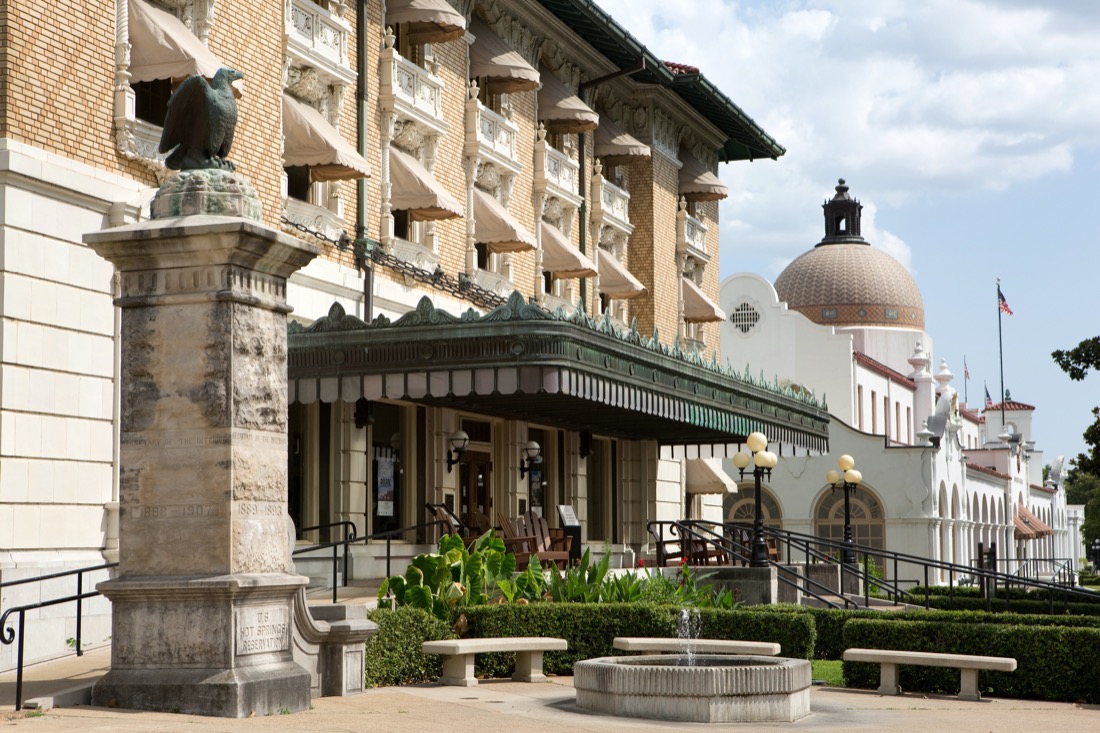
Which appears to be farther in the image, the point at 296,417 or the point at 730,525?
the point at 730,525

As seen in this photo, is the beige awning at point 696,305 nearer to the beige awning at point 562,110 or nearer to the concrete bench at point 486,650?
the beige awning at point 562,110

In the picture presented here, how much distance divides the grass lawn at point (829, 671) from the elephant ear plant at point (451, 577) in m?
4.08

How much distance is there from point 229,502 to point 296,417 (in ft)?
40.5

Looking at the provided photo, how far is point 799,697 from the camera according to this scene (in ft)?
47.0

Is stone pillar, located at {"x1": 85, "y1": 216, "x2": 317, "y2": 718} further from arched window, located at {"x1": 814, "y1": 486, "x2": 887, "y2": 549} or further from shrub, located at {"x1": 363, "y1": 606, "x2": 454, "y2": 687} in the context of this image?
arched window, located at {"x1": 814, "y1": 486, "x2": 887, "y2": 549}

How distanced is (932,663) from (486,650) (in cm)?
505

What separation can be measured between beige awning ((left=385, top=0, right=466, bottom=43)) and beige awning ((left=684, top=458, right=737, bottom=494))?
16.6 m

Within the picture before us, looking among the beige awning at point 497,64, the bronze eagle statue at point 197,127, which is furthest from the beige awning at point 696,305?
the bronze eagle statue at point 197,127

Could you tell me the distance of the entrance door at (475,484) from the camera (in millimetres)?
29188

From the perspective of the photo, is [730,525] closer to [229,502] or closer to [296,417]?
[296,417]

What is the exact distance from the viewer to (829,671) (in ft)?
64.5

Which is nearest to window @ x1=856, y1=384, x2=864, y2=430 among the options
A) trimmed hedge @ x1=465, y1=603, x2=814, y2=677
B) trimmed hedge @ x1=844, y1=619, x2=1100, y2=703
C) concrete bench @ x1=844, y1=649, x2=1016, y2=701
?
trimmed hedge @ x1=465, y1=603, x2=814, y2=677

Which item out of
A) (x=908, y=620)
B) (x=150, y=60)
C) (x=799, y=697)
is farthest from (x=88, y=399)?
(x=908, y=620)

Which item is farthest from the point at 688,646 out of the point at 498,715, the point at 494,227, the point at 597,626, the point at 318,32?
the point at 494,227
